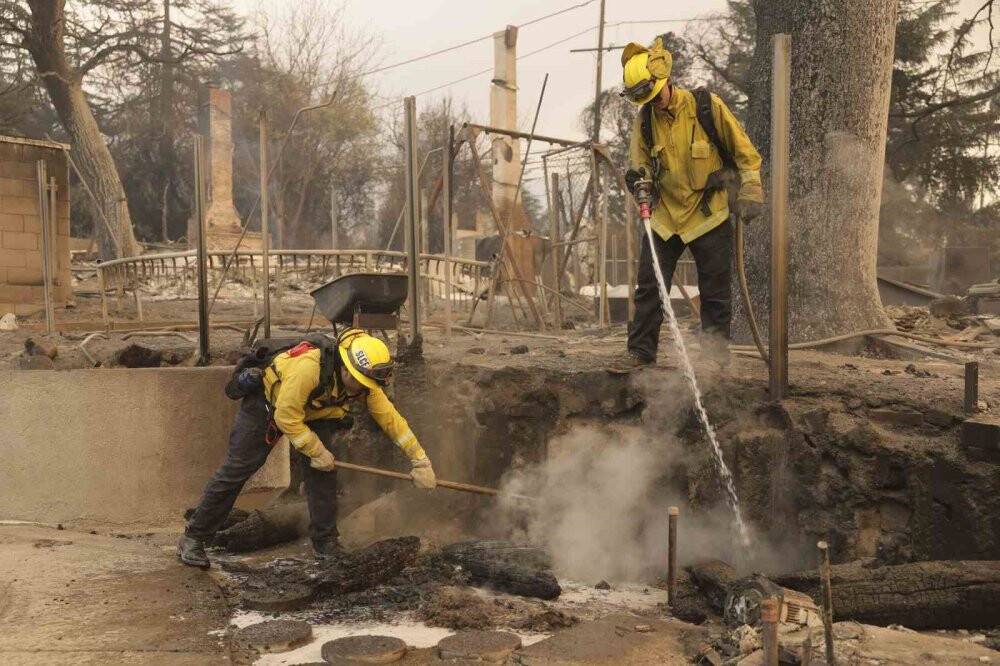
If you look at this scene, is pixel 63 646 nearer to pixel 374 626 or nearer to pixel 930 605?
pixel 374 626

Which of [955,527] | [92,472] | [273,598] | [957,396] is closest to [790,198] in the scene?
[957,396]

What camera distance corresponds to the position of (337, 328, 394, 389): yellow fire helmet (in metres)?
4.90

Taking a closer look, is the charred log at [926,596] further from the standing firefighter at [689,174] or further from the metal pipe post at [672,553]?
the standing firefighter at [689,174]

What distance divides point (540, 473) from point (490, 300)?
3.98 meters

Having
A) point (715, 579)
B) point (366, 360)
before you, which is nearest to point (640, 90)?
point (366, 360)

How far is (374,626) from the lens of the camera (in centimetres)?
438

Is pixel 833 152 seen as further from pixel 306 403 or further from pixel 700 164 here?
pixel 306 403

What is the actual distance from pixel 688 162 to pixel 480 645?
294 centimetres

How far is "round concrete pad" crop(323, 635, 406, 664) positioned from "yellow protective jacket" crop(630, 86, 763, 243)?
2862 mm

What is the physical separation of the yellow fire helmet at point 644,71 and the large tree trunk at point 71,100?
12911mm

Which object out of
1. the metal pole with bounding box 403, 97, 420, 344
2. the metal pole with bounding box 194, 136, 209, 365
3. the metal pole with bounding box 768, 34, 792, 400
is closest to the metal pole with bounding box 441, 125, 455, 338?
the metal pole with bounding box 403, 97, 420, 344

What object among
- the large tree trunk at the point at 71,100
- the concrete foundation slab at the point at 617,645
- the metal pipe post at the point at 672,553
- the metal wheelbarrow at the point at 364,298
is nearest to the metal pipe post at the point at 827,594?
the concrete foundation slab at the point at 617,645

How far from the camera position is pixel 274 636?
4.06 m

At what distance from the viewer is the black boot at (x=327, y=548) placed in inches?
214
